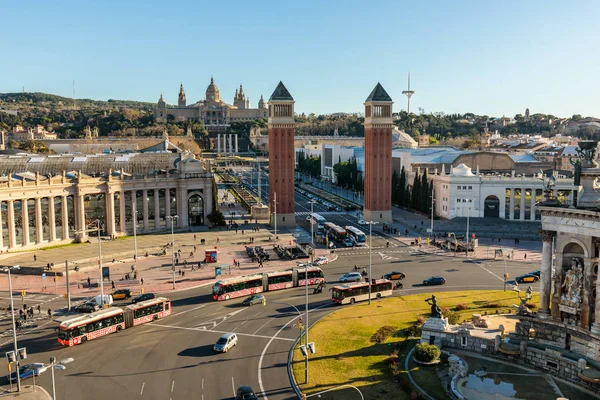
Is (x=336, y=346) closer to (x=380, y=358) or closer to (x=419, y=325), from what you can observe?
(x=380, y=358)

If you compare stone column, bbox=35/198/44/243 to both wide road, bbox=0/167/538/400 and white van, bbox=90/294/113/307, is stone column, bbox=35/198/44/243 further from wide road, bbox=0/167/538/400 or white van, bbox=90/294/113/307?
A: white van, bbox=90/294/113/307

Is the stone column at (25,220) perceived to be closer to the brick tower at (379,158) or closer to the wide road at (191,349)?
the wide road at (191,349)

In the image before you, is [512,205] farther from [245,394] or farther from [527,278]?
[245,394]

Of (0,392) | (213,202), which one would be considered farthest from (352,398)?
(213,202)

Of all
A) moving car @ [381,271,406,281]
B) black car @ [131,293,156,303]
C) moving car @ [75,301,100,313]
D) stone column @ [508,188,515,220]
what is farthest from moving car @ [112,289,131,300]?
stone column @ [508,188,515,220]

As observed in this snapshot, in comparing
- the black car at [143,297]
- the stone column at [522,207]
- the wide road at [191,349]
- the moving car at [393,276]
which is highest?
the stone column at [522,207]

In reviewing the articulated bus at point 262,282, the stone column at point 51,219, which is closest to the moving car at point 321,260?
the articulated bus at point 262,282
